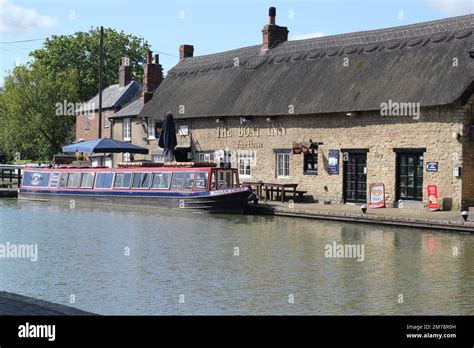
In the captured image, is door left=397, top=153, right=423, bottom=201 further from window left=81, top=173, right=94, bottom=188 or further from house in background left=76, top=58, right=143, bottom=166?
house in background left=76, top=58, right=143, bottom=166

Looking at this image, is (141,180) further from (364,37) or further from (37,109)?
(37,109)

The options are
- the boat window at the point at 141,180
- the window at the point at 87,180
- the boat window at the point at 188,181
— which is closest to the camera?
the boat window at the point at 188,181

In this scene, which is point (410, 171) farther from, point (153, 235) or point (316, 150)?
point (153, 235)

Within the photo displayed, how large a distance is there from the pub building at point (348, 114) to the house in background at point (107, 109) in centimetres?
1152

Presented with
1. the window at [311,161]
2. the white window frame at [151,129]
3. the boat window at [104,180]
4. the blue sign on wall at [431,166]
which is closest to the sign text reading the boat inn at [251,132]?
the window at [311,161]

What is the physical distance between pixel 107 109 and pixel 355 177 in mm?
26620

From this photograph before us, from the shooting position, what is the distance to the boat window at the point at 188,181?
102 feet

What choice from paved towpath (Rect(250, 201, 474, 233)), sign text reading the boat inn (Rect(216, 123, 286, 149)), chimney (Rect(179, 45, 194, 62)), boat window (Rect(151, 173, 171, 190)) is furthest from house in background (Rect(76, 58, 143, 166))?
paved towpath (Rect(250, 201, 474, 233))

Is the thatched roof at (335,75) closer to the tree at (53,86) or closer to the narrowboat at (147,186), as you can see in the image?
the narrowboat at (147,186)

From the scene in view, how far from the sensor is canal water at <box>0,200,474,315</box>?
12.9 meters

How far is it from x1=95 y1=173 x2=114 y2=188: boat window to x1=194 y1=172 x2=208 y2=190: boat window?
5979 mm

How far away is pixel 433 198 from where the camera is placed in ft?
87.9

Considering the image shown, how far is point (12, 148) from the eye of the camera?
68.6 m
